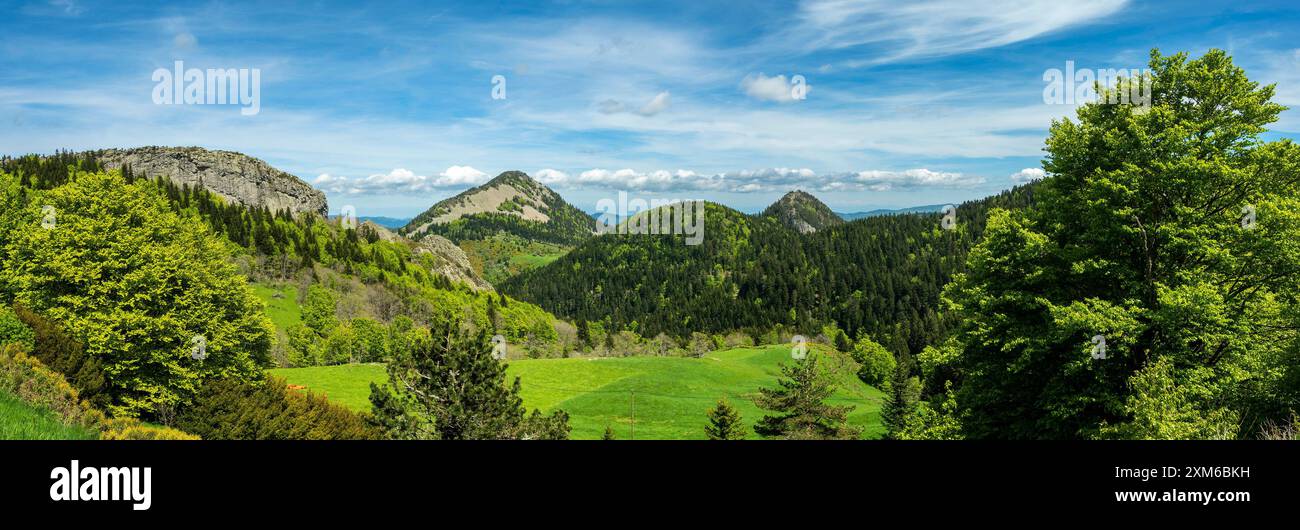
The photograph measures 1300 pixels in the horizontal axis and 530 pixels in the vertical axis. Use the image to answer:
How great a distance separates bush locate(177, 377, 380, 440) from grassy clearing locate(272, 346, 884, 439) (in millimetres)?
35029

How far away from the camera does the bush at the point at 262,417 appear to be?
87.1 feet

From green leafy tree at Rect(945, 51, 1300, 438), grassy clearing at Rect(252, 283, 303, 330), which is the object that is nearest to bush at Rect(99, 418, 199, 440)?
green leafy tree at Rect(945, 51, 1300, 438)

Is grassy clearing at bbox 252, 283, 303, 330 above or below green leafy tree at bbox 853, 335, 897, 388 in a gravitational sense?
above

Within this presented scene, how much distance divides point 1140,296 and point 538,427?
83.9ft

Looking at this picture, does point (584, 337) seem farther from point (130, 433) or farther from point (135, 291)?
point (130, 433)

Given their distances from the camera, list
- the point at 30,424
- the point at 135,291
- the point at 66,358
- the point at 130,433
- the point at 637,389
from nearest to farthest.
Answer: the point at 30,424, the point at 130,433, the point at 66,358, the point at 135,291, the point at 637,389

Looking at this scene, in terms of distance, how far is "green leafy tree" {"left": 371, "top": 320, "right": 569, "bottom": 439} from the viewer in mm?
28281

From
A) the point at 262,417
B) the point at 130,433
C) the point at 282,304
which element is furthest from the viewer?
the point at 282,304

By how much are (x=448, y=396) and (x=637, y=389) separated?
68854 millimetres

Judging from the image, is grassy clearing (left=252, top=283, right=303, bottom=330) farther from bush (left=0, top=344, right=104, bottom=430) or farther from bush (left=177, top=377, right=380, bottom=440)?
bush (left=0, top=344, right=104, bottom=430)

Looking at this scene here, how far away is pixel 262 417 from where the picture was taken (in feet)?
88.4

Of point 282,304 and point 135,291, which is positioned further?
point 282,304

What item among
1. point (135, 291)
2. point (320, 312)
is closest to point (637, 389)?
point (135, 291)
